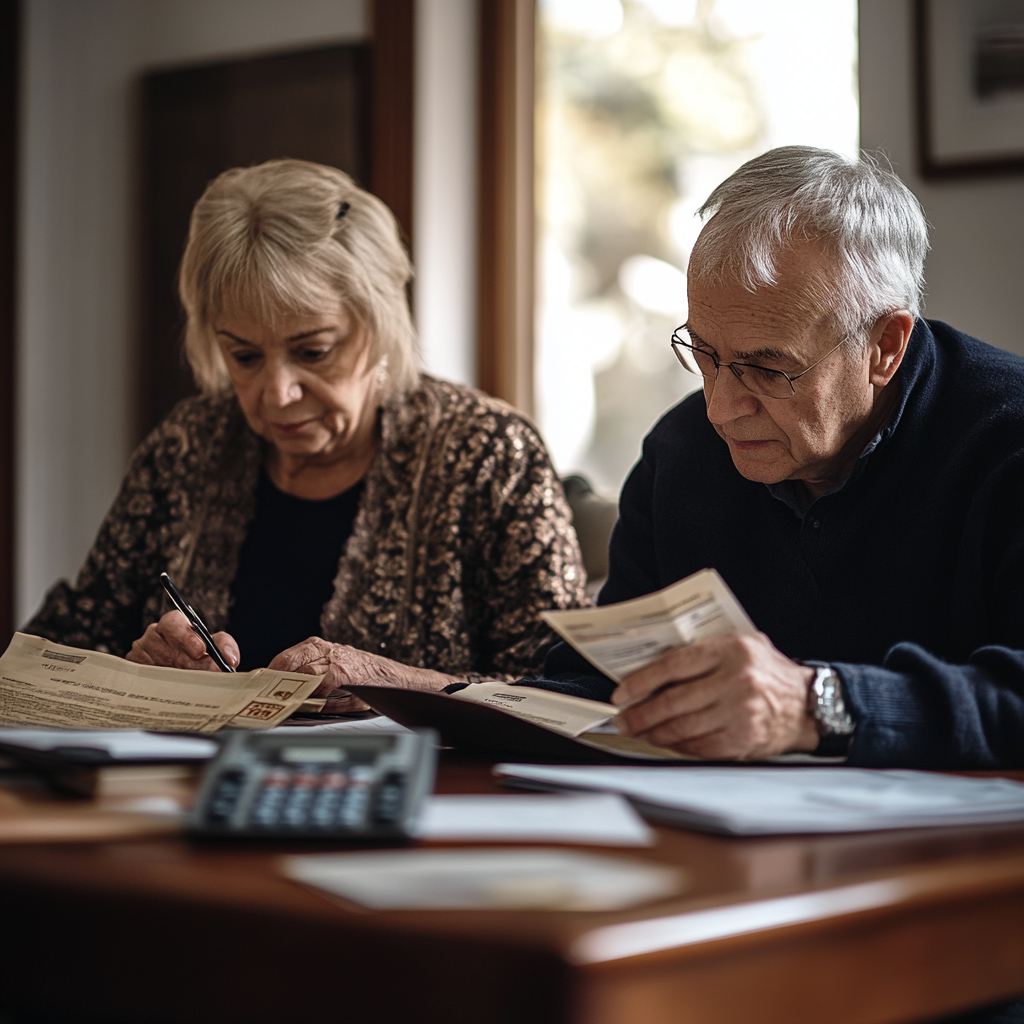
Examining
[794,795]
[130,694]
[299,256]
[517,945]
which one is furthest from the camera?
[299,256]

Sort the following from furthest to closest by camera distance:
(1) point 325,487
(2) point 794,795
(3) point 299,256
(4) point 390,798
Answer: (1) point 325,487, (3) point 299,256, (2) point 794,795, (4) point 390,798

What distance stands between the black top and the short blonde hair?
248 mm

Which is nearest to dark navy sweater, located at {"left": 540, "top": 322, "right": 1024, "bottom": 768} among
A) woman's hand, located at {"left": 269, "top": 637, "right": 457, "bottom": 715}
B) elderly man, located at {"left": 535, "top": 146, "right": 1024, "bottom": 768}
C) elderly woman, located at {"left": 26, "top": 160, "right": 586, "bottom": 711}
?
elderly man, located at {"left": 535, "top": 146, "right": 1024, "bottom": 768}

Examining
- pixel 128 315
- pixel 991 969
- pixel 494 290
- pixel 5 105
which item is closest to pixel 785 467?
pixel 991 969

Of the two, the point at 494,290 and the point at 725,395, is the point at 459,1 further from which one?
the point at 725,395

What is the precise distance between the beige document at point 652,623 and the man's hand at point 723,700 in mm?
12

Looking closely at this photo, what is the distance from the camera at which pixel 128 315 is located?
3.48m

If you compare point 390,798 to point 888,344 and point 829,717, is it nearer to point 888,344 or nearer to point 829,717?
point 829,717

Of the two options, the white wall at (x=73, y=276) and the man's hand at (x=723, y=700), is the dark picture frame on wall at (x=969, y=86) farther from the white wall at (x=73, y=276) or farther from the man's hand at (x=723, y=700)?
the white wall at (x=73, y=276)

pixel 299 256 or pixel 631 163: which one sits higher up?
pixel 631 163

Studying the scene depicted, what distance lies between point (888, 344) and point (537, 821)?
835 mm

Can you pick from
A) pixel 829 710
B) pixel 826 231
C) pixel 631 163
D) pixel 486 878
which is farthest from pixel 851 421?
pixel 631 163

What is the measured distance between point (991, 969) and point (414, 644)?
50.9 inches

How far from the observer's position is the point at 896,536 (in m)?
1.29
